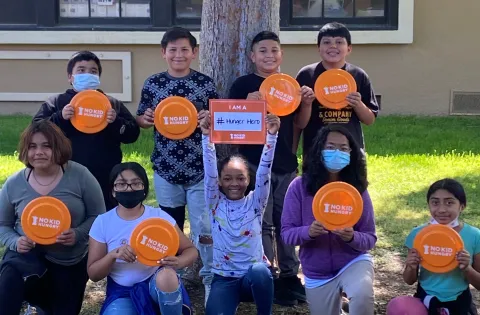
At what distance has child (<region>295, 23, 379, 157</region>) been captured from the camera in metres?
4.81

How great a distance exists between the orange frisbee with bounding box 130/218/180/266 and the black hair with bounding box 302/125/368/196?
858 millimetres

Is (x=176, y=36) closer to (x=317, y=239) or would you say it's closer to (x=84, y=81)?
(x=84, y=81)

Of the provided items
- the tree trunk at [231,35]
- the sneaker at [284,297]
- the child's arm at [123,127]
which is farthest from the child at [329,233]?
the child's arm at [123,127]

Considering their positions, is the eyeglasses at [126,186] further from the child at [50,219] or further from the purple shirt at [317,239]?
the purple shirt at [317,239]

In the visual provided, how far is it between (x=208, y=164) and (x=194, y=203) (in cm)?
54

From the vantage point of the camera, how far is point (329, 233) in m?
4.04

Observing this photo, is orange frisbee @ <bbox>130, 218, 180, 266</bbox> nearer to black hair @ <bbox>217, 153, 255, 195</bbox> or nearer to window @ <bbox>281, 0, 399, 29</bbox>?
black hair @ <bbox>217, 153, 255, 195</bbox>

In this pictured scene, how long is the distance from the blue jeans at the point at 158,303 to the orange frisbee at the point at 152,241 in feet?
0.42

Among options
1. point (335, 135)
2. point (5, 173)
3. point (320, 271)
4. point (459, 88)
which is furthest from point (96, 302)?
point (459, 88)

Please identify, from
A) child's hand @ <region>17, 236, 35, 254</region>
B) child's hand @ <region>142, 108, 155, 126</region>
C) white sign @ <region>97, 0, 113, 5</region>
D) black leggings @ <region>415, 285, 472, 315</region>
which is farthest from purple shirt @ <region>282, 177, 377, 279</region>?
white sign @ <region>97, 0, 113, 5</region>

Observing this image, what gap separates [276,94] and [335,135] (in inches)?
25.7

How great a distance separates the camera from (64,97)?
4.81 m

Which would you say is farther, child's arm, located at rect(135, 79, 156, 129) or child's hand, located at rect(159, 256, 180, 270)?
child's arm, located at rect(135, 79, 156, 129)

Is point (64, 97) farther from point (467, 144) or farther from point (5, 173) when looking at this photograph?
point (467, 144)
